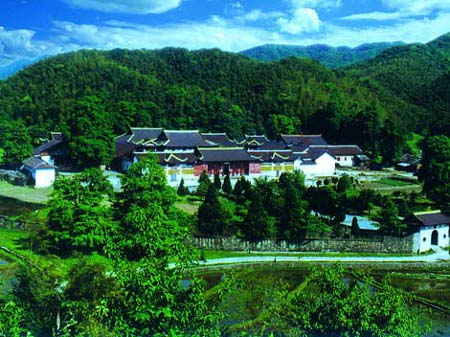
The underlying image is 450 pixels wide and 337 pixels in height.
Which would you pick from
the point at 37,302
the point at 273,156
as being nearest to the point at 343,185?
the point at 273,156

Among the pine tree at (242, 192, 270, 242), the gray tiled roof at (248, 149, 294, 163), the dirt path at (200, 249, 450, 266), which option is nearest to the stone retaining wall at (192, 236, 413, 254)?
the pine tree at (242, 192, 270, 242)

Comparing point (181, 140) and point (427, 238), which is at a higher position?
point (181, 140)

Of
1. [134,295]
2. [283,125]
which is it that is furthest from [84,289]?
[283,125]

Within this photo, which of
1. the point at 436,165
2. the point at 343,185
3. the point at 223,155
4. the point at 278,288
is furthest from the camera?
the point at 223,155

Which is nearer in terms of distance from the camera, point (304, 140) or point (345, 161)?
point (345, 161)

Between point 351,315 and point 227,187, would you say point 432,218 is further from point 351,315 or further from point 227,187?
point 351,315
